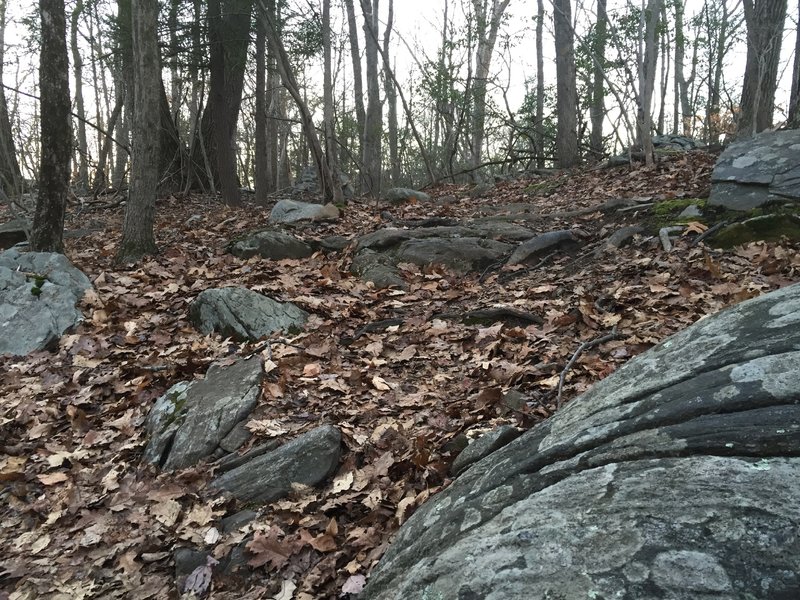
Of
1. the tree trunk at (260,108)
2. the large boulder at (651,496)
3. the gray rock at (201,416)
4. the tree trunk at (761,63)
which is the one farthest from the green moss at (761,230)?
the tree trunk at (260,108)

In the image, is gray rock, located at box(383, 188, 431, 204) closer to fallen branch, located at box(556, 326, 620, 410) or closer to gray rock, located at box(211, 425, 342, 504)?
fallen branch, located at box(556, 326, 620, 410)

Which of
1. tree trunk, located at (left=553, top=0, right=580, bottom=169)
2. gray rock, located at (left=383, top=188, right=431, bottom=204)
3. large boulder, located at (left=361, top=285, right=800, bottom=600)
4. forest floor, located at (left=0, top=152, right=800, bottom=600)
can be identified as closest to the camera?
large boulder, located at (left=361, top=285, right=800, bottom=600)

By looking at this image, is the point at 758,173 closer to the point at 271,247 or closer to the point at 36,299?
the point at 271,247

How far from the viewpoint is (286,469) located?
345cm

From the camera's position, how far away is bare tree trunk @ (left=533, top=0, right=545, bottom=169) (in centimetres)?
1557

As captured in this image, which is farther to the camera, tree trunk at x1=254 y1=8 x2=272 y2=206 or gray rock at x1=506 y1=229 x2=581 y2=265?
tree trunk at x1=254 y1=8 x2=272 y2=206

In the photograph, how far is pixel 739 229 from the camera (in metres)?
5.66

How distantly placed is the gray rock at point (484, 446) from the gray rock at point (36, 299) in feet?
15.5

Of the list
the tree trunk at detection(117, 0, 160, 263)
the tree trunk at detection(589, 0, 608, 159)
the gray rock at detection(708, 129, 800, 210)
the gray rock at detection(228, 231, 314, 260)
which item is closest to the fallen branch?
the gray rock at detection(708, 129, 800, 210)

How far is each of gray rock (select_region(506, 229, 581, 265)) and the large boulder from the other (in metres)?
4.46

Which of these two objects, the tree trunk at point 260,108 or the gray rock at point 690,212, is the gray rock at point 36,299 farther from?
the gray rock at point 690,212

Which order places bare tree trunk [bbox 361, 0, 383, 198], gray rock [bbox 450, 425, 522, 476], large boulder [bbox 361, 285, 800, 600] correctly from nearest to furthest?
1. large boulder [bbox 361, 285, 800, 600]
2. gray rock [bbox 450, 425, 522, 476]
3. bare tree trunk [bbox 361, 0, 383, 198]

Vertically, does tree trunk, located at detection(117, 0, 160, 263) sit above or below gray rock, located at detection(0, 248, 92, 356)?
above

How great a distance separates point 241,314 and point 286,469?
7.96 feet
